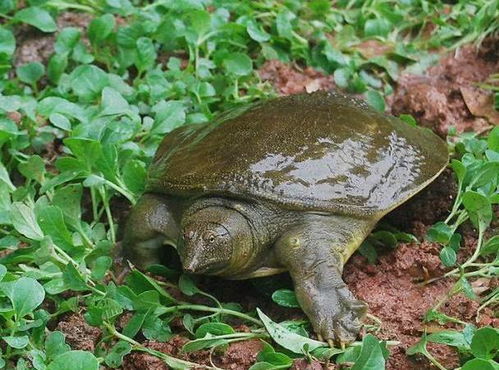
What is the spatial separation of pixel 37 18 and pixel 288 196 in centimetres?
199

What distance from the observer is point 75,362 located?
2.30m

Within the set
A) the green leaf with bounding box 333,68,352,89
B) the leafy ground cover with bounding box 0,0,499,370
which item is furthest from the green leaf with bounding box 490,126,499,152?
the green leaf with bounding box 333,68,352,89

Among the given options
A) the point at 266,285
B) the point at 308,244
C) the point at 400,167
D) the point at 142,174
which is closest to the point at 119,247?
the point at 142,174

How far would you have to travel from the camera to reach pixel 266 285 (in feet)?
9.52

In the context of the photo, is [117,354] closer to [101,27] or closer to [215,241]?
[215,241]

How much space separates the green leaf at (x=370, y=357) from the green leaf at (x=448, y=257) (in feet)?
1.98

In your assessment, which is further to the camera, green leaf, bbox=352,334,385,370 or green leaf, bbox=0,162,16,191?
green leaf, bbox=0,162,16,191

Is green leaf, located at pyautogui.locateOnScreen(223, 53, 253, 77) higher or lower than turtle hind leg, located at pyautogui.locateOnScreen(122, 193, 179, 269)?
higher

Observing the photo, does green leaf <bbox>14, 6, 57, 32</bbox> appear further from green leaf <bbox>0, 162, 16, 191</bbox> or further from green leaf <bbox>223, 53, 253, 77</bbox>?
green leaf <bbox>0, 162, 16, 191</bbox>

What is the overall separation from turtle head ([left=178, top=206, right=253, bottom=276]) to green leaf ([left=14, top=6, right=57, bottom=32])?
176 centimetres

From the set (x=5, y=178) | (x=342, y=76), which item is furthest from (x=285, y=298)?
(x=342, y=76)

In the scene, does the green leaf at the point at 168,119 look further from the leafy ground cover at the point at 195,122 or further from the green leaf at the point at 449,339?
the green leaf at the point at 449,339

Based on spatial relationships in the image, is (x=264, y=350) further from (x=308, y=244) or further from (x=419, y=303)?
(x=419, y=303)

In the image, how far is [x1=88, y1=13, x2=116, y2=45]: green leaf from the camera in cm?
397
